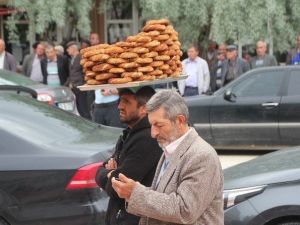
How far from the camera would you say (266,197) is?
499cm

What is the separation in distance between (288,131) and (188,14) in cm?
608

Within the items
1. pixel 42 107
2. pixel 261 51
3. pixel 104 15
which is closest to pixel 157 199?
pixel 42 107

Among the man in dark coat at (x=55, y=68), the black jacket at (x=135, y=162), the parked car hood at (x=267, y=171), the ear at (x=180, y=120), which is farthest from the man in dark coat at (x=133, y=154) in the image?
the man in dark coat at (x=55, y=68)

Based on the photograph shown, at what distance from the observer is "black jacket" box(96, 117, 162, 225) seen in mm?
3691

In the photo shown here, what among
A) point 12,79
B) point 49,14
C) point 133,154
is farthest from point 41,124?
point 49,14

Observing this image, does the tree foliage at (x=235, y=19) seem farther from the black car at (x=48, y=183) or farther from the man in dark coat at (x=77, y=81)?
the black car at (x=48, y=183)

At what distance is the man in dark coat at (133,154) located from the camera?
3701mm

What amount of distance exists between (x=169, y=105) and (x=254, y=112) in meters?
7.65

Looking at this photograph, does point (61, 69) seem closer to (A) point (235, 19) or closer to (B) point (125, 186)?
(A) point (235, 19)

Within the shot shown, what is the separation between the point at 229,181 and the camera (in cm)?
538

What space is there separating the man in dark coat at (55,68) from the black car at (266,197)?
28.7ft

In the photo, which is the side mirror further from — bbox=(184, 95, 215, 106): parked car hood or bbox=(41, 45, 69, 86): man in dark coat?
bbox=(41, 45, 69, 86): man in dark coat

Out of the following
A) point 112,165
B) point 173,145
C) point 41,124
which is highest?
point 173,145

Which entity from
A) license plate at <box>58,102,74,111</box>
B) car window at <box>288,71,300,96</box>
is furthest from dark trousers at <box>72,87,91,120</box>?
car window at <box>288,71,300,96</box>
